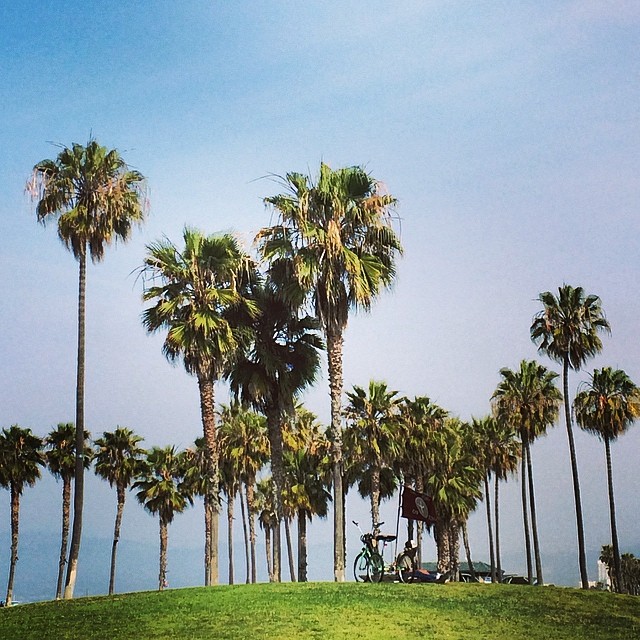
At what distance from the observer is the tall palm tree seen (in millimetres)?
37719

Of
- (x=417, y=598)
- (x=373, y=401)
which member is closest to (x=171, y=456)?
(x=373, y=401)

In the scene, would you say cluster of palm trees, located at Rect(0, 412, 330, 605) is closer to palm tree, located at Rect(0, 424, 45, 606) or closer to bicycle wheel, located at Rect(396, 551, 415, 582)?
palm tree, located at Rect(0, 424, 45, 606)

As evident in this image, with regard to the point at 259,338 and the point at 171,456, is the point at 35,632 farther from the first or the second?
the point at 171,456

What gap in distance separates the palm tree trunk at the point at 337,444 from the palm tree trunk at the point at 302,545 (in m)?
13.2

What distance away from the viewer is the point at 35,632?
18641 millimetres

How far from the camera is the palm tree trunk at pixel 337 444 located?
100.0 feet

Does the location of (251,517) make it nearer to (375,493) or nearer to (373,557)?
(375,493)

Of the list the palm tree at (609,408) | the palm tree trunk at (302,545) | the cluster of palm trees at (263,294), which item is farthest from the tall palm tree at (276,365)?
the palm tree at (609,408)

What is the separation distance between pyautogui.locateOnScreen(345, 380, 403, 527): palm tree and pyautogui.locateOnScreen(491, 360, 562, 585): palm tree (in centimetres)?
993

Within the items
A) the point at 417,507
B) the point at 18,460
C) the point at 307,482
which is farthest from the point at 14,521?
the point at 417,507

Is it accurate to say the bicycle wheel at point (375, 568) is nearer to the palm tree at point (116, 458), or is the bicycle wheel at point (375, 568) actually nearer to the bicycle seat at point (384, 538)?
the bicycle seat at point (384, 538)

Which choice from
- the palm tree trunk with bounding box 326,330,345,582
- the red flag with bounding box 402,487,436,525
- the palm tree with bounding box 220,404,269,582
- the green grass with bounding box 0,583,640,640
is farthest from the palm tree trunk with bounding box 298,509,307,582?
the green grass with bounding box 0,583,640,640

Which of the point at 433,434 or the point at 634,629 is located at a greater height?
the point at 433,434

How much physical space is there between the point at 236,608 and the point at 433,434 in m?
A: 41.1
